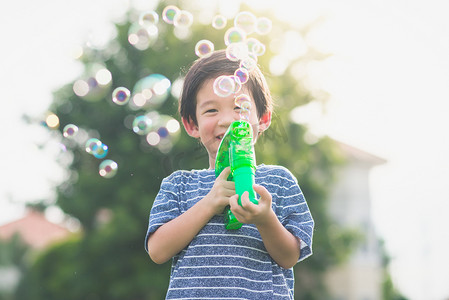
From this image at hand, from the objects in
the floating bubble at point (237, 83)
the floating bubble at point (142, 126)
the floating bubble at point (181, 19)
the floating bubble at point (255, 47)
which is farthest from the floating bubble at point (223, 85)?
the floating bubble at point (181, 19)

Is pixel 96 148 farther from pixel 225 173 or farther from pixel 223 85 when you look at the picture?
pixel 225 173

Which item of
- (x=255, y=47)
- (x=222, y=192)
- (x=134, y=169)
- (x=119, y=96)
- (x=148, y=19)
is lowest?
(x=222, y=192)

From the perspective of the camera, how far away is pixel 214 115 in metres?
1.83

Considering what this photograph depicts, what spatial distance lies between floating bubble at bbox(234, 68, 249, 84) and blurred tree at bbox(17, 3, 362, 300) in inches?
311

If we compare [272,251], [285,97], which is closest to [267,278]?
[272,251]

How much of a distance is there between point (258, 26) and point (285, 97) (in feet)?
34.2

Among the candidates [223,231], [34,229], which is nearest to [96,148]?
[223,231]

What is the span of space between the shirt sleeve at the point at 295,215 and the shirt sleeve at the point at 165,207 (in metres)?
0.37

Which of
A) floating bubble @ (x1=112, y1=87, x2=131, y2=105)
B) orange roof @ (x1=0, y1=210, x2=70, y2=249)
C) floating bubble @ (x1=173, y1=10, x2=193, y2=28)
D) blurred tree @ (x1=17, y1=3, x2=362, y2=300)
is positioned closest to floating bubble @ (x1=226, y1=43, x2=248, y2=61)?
floating bubble @ (x1=173, y1=10, x2=193, y2=28)

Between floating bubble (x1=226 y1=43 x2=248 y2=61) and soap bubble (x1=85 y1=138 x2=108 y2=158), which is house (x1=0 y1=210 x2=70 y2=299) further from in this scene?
floating bubble (x1=226 y1=43 x2=248 y2=61)

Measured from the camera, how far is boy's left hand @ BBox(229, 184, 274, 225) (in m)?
1.41

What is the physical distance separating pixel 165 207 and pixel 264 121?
52 centimetres

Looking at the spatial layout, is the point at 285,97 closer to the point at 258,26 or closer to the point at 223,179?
the point at 258,26

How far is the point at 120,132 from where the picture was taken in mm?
11961
